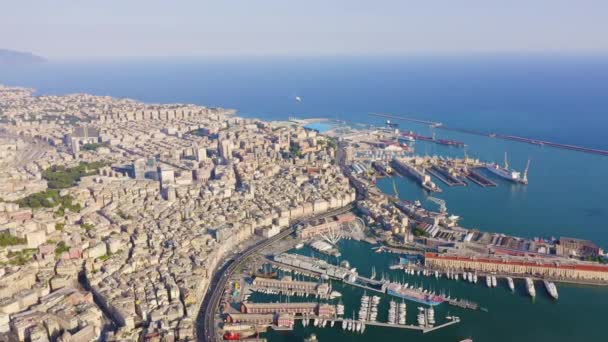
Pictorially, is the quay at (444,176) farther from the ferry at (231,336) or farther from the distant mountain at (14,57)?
the distant mountain at (14,57)

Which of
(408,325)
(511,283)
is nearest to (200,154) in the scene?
(408,325)

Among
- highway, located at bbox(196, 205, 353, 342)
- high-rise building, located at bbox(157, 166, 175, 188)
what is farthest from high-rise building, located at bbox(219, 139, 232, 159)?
highway, located at bbox(196, 205, 353, 342)

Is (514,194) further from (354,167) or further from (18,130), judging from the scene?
(18,130)

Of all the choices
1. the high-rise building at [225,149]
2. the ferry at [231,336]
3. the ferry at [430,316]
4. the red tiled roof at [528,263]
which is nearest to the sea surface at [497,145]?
the ferry at [430,316]

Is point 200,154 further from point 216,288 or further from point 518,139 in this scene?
point 518,139

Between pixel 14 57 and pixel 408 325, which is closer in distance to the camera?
pixel 408 325

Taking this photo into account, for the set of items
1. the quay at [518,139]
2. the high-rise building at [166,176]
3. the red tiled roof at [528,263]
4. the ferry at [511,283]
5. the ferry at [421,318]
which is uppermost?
the quay at [518,139]

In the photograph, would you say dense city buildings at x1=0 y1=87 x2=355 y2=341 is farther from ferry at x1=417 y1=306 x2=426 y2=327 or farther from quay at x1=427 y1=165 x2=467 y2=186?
ferry at x1=417 y1=306 x2=426 y2=327
